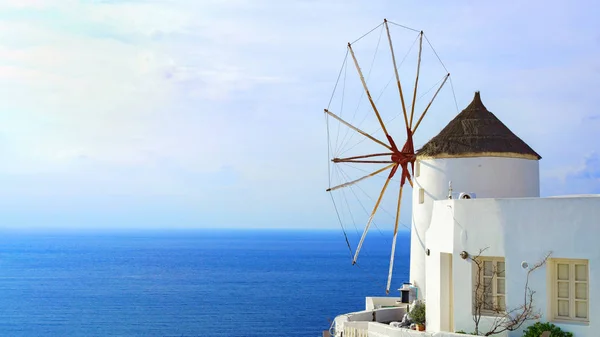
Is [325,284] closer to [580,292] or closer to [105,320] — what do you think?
[105,320]

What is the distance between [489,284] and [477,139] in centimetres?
810

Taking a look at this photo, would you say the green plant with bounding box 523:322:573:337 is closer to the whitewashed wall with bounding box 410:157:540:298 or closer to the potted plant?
the potted plant

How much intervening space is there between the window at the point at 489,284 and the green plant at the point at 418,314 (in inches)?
188

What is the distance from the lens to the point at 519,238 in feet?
60.6

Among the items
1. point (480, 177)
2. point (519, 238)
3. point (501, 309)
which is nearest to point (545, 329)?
point (501, 309)

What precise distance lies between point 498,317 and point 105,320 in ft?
223

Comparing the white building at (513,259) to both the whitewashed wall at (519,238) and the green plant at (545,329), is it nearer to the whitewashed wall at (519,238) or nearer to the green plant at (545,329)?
the whitewashed wall at (519,238)

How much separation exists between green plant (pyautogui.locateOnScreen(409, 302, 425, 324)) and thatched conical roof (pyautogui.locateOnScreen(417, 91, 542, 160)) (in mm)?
5437

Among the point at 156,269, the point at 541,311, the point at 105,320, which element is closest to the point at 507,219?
the point at 541,311

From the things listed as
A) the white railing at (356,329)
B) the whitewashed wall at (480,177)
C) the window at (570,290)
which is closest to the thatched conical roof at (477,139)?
the whitewashed wall at (480,177)

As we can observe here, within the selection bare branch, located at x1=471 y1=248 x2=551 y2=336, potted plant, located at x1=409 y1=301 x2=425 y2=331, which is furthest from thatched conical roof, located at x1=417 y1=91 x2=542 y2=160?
bare branch, located at x1=471 y1=248 x2=551 y2=336

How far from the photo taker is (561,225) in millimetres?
17938

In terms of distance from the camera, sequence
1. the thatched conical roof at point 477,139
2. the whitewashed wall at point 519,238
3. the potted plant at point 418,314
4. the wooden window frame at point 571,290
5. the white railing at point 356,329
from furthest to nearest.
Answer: the thatched conical roof at point 477,139, the potted plant at point 418,314, the white railing at point 356,329, the wooden window frame at point 571,290, the whitewashed wall at point 519,238

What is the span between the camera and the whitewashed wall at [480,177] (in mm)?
25812
